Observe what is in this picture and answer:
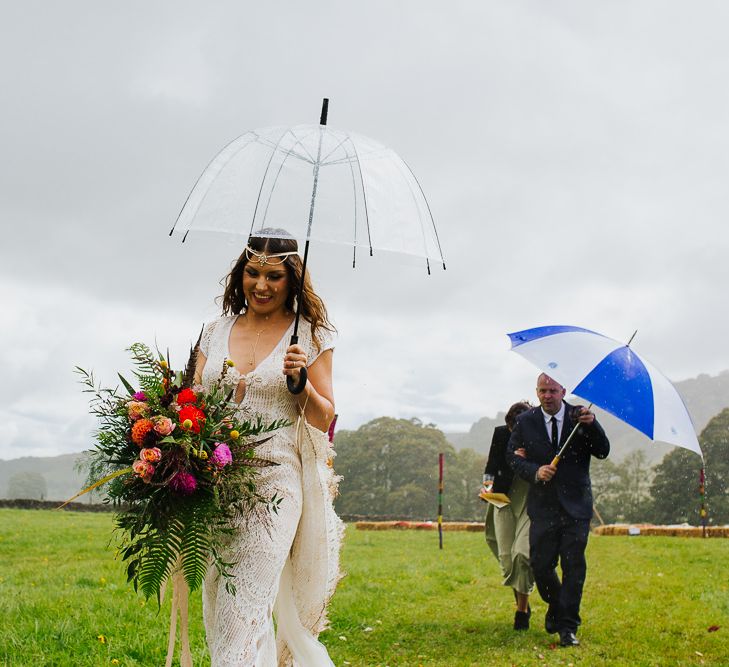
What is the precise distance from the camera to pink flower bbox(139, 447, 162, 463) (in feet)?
11.6

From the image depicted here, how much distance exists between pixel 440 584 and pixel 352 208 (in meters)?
9.23

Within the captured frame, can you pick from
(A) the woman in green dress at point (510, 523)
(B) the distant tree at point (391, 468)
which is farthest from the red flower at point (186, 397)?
(B) the distant tree at point (391, 468)

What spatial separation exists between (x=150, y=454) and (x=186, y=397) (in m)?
0.34

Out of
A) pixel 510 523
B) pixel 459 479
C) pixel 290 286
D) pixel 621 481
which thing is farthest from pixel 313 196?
pixel 621 481

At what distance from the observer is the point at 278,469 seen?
428 cm

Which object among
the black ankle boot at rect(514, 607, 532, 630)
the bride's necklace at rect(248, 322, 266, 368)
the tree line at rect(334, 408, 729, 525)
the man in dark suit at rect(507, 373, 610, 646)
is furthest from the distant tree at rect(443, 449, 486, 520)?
the bride's necklace at rect(248, 322, 266, 368)

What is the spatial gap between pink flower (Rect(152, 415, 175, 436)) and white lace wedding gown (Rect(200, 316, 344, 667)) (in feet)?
2.25

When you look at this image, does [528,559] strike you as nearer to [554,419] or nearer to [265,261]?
[554,419]

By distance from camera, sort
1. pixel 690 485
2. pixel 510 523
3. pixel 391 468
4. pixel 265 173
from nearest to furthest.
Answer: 1. pixel 265 173
2. pixel 510 523
3. pixel 690 485
4. pixel 391 468

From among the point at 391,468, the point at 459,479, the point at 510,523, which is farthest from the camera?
the point at 459,479

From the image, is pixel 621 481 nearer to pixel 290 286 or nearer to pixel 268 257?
pixel 290 286

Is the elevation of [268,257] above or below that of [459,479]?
below

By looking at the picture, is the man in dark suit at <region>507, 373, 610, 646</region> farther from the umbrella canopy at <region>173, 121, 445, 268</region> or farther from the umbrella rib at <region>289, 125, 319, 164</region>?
the umbrella rib at <region>289, 125, 319, 164</region>

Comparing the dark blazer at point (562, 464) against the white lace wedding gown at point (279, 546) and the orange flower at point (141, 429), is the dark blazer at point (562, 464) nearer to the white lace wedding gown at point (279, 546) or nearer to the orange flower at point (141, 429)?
the white lace wedding gown at point (279, 546)
